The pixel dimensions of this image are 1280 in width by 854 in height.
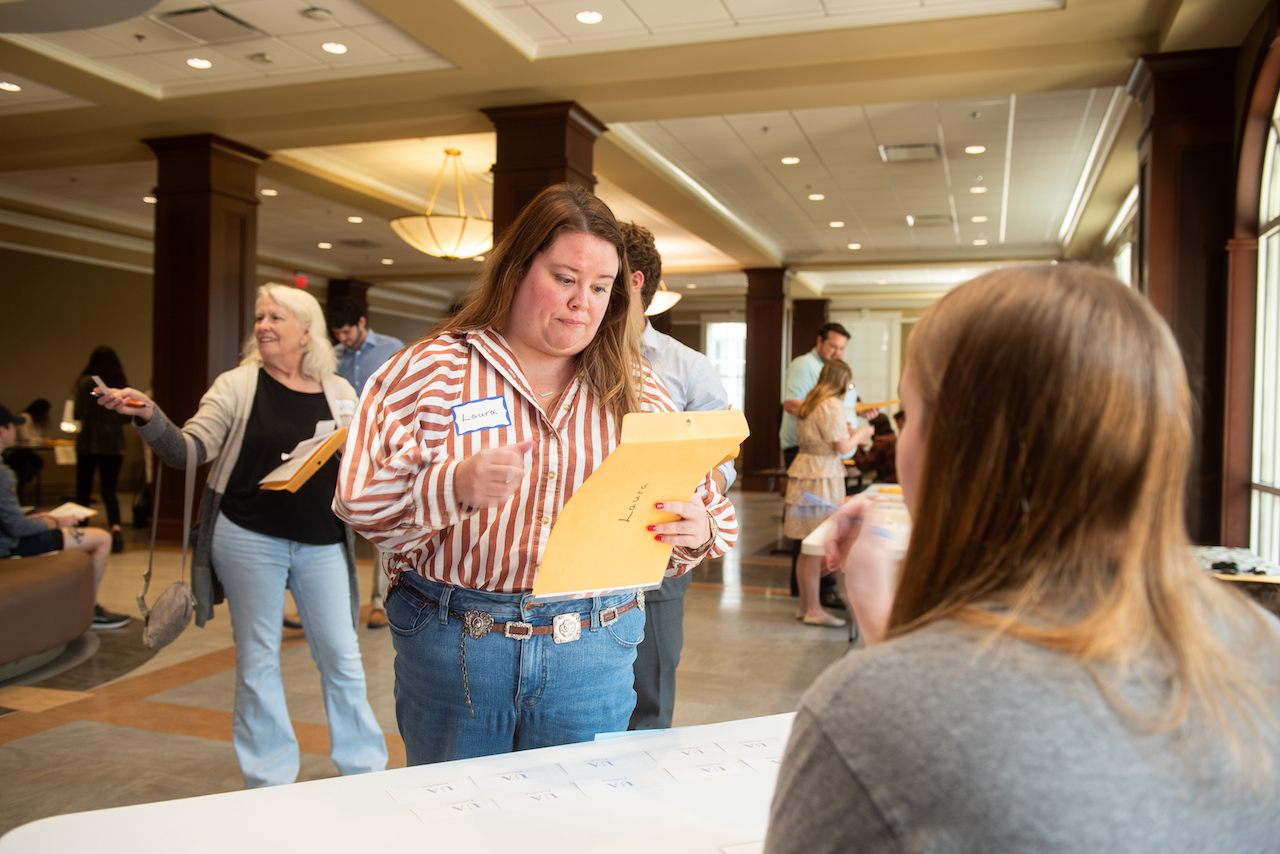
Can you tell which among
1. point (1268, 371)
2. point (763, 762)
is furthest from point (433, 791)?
point (1268, 371)

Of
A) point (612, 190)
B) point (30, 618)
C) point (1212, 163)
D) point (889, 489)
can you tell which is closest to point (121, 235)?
point (612, 190)

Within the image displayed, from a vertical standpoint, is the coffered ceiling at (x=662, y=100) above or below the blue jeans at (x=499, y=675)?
above

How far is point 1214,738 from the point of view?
0.56 m

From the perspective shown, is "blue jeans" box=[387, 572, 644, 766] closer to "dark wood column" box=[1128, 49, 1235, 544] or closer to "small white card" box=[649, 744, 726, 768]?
"small white card" box=[649, 744, 726, 768]

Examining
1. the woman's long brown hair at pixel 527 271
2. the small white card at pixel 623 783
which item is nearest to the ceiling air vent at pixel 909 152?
the woman's long brown hair at pixel 527 271

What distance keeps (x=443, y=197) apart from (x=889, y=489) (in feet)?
25.0

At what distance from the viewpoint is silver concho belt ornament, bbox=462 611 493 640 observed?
4.46ft

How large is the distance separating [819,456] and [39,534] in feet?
13.8

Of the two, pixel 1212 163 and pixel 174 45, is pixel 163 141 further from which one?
pixel 1212 163

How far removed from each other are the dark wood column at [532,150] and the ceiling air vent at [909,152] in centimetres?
279

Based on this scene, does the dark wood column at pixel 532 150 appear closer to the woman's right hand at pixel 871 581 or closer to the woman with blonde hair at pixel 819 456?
the woman with blonde hair at pixel 819 456

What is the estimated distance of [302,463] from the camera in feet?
7.92

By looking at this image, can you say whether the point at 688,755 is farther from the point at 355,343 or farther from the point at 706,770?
the point at 355,343

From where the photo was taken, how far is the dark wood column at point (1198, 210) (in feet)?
16.5
